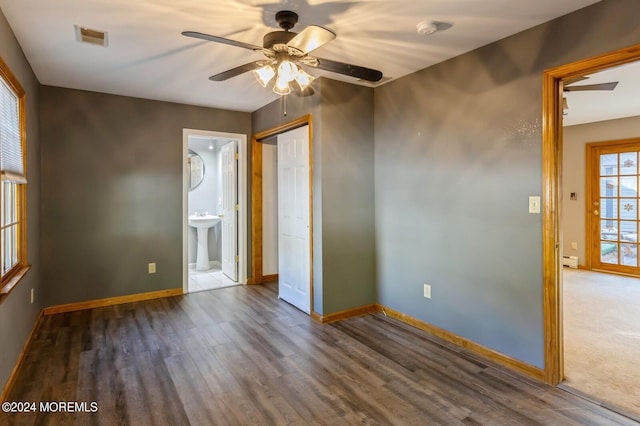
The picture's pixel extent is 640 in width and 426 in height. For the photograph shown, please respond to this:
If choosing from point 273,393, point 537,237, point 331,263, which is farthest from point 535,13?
point 273,393

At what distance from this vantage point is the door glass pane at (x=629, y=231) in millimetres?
5370

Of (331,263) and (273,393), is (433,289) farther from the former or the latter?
(273,393)

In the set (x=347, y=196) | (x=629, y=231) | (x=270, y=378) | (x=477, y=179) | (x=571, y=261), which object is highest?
(x=477, y=179)

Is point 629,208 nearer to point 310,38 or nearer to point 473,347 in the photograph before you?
point 473,347

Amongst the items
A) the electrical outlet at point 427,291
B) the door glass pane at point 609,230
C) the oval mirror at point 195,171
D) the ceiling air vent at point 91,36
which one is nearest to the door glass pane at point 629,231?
the door glass pane at point 609,230

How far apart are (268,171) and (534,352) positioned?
3.89 m

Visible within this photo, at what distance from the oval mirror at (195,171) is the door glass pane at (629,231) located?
6.95 meters

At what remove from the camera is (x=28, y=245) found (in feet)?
10.1

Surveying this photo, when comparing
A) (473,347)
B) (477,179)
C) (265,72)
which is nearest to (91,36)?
(265,72)

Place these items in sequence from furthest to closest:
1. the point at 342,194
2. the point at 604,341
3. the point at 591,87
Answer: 1. the point at 342,194
2. the point at 591,87
3. the point at 604,341

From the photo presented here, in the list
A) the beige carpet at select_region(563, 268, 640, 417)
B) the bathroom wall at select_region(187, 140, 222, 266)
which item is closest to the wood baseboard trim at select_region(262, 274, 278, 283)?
the bathroom wall at select_region(187, 140, 222, 266)

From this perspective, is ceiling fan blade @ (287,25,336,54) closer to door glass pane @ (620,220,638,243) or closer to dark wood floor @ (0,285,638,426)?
dark wood floor @ (0,285,638,426)

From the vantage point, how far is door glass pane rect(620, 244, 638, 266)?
5.36 m

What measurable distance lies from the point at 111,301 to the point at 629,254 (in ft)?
24.0
